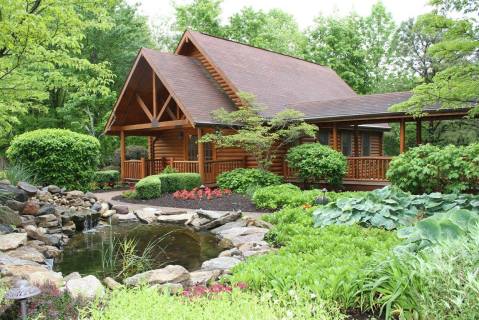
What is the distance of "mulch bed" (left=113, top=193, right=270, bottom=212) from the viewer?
11.4 meters

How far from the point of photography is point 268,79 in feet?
62.7


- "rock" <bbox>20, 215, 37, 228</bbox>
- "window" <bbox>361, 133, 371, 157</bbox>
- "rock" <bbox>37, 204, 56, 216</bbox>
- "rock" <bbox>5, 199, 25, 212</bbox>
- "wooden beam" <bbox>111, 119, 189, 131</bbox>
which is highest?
"wooden beam" <bbox>111, 119, 189, 131</bbox>

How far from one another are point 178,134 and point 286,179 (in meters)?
5.55

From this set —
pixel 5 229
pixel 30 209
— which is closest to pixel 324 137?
pixel 30 209

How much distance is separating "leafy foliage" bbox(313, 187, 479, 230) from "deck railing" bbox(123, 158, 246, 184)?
7856 mm

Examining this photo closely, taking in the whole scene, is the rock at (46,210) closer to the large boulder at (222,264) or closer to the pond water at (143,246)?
the pond water at (143,246)

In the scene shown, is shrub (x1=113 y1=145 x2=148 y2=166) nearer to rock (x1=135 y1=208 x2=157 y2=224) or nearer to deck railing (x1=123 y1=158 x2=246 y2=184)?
deck railing (x1=123 y1=158 x2=246 y2=184)

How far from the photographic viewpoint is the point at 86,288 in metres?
4.56

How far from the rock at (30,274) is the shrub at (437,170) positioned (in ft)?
23.1

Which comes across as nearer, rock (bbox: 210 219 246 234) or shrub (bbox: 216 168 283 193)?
rock (bbox: 210 219 246 234)

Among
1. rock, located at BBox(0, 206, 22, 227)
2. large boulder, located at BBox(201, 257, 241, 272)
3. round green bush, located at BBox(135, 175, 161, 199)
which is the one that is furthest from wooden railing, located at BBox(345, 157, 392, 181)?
rock, located at BBox(0, 206, 22, 227)

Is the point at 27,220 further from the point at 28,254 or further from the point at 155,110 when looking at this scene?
the point at 155,110

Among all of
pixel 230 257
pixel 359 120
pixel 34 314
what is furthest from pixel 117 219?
pixel 359 120

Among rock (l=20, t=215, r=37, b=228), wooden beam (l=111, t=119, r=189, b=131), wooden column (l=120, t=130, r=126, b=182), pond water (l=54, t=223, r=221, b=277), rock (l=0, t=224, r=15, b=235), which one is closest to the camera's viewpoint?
pond water (l=54, t=223, r=221, b=277)
